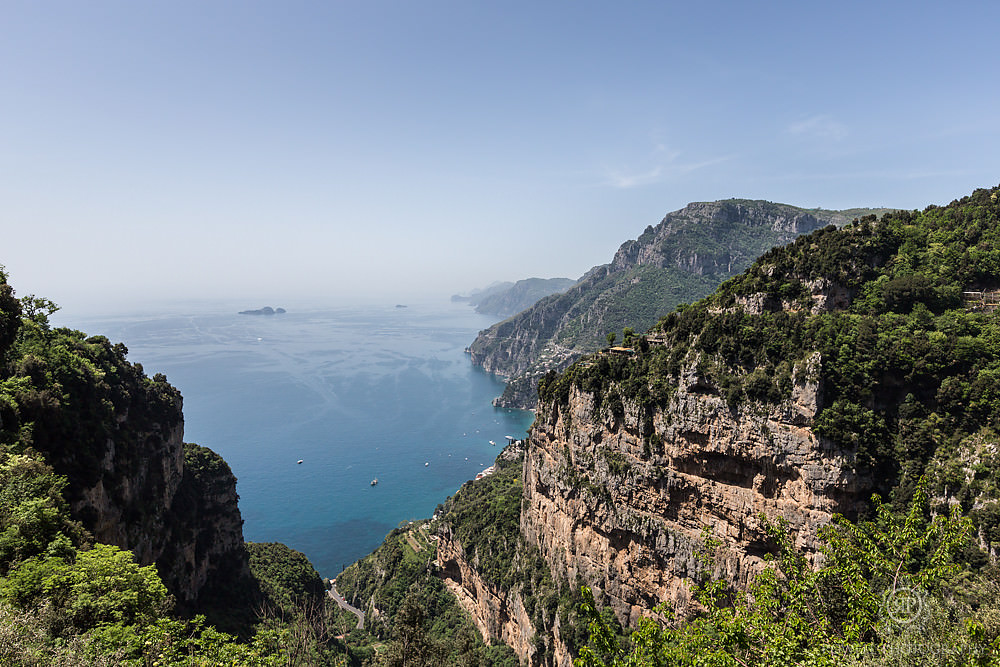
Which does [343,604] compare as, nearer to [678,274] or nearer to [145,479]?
[145,479]

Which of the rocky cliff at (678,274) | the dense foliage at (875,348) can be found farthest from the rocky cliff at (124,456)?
the rocky cliff at (678,274)

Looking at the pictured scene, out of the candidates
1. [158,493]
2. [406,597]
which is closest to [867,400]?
[406,597]

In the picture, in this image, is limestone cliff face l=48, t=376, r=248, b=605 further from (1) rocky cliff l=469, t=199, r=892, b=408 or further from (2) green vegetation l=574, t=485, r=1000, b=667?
(1) rocky cliff l=469, t=199, r=892, b=408

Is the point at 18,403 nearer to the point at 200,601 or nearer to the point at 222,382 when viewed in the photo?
the point at 200,601

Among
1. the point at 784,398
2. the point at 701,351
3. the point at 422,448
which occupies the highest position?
the point at 701,351

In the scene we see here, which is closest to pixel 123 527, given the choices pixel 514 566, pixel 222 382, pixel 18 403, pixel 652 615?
pixel 18 403

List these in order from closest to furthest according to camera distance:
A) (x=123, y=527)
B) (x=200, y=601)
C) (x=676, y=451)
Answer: (x=123, y=527) → (x=676, y=451) → (x=200, y=601)

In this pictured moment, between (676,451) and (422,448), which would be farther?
(422,448)
